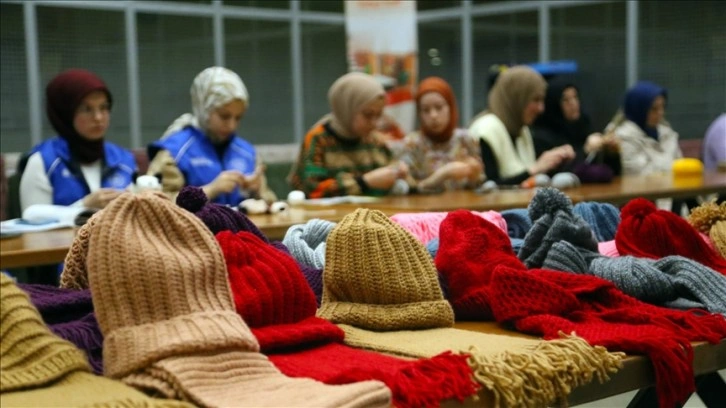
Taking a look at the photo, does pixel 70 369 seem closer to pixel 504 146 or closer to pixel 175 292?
pixel 175 292

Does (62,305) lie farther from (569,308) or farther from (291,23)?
(291,23)

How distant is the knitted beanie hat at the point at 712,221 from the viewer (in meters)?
2.17

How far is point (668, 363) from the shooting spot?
5.07 ft

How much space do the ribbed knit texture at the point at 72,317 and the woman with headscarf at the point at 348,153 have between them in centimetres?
290

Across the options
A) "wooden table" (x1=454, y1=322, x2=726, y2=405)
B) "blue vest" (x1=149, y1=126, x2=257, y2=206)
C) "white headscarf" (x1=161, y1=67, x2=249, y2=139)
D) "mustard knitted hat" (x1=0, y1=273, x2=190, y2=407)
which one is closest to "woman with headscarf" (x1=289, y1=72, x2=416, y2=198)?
"blue vest" (x1=149, y1=126, x2=257, y2=206)

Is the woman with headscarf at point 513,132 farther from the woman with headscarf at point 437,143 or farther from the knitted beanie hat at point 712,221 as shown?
the knitted beanie hat at point 712,221

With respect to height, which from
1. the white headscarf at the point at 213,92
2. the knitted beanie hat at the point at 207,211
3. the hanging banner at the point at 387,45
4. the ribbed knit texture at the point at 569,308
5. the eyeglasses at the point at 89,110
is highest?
the hanging banner at the point at 387,45

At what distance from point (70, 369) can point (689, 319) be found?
1.02 m

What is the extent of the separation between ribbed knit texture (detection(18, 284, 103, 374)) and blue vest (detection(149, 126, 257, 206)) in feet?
8.29

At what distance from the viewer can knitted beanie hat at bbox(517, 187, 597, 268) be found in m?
1.91

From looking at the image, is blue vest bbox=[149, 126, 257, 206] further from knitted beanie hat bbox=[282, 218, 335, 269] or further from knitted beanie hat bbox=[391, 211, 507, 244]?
knitted beanie hat bbox=[282, 218, 335, 269]

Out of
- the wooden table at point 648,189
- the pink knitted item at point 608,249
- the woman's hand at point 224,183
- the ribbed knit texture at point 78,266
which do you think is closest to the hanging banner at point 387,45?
the wooden table at point 648,189

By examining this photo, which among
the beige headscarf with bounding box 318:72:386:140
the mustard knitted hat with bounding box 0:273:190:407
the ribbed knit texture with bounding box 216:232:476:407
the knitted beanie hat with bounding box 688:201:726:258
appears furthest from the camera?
the beige headscarf with bounding box 318:72:386:140

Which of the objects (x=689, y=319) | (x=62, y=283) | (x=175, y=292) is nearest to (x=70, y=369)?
(x=175, y=292)
